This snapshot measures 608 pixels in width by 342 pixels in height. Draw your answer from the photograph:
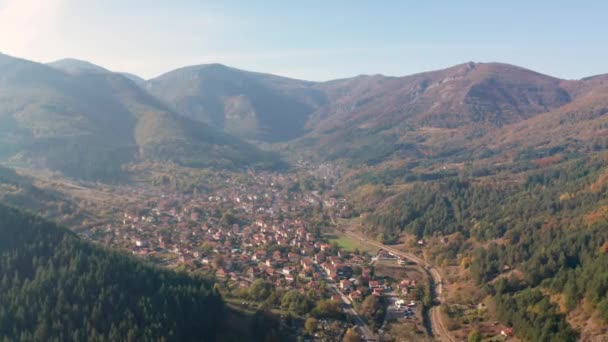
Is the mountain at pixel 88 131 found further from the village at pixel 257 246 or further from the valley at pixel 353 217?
the village at pixel 257 246

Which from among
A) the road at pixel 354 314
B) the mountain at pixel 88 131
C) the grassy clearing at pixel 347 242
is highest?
the mountain at pixel 88 131

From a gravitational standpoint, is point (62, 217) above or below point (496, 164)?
below

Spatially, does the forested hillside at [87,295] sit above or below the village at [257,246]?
above

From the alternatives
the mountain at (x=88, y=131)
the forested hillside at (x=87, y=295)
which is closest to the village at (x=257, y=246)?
the forested hillside at (x=87, y=295)

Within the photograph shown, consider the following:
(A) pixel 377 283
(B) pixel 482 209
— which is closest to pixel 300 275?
(A) pixel 377 283

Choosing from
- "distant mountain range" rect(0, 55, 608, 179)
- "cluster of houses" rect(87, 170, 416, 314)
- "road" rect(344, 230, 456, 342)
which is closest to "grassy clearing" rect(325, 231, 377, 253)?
"road" rect(344, 230, 456, 342)

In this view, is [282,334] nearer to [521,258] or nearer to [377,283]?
[377,283]
